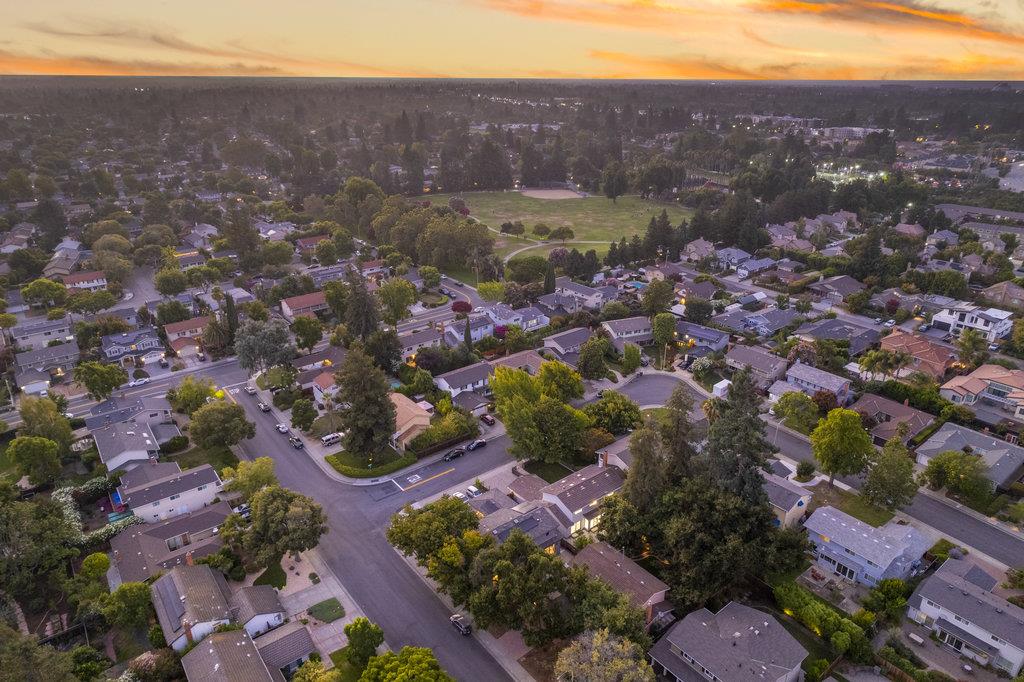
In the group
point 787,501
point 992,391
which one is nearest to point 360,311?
point 787,501

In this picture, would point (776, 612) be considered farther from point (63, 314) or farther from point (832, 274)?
point (63, 314)

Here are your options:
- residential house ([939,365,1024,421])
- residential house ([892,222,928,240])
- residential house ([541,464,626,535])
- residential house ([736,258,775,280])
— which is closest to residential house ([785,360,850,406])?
residential house ([939,365,1024,421])

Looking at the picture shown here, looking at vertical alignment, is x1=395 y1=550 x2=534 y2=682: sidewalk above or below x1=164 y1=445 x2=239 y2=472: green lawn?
above

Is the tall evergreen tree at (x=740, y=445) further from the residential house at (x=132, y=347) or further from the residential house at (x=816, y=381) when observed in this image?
the residential house at (x=132, y=347)

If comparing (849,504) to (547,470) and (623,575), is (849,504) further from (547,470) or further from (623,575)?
(547,470)

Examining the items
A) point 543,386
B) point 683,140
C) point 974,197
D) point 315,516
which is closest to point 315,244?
point 543,386

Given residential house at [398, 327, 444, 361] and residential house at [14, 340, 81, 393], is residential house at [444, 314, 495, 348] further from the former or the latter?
residential house at [14, 340, 81, 393]

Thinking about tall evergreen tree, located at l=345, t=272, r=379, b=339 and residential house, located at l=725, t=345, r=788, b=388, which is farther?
tall evergreen tree, located at l=345, t=272, r=379, b=339
